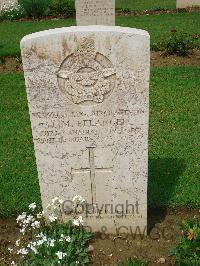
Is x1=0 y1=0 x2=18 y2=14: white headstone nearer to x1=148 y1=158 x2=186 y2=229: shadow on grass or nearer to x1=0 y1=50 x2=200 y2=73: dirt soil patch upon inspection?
x1=0 y1=50 x2=200 y2=73: dirt soil patch

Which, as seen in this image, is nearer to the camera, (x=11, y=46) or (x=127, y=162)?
(x=127, y=162)

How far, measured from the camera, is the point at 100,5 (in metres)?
10.6

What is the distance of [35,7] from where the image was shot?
632 inches

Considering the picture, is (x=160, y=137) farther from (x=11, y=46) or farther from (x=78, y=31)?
(x=11, y=46)

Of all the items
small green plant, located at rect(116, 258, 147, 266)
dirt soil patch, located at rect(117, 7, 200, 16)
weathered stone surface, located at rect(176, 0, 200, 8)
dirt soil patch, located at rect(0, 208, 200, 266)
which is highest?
weathered stone surface, located at rect(176, 0, 200, 8)

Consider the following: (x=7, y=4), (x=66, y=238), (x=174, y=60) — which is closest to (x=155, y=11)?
(x=7, y=4)

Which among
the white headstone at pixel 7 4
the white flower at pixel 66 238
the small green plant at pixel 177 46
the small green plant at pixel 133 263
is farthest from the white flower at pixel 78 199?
the white headstone at pixel 7 4

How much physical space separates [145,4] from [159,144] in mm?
12839

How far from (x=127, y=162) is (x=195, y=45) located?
7.41 metres

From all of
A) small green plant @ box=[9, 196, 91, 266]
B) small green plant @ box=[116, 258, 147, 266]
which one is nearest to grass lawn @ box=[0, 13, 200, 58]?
small green plant @ box=[9, 196, 91, 266]

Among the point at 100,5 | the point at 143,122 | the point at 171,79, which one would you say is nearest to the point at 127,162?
the point at 143,122

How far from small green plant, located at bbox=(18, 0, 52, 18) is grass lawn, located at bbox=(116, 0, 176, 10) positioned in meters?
3.16

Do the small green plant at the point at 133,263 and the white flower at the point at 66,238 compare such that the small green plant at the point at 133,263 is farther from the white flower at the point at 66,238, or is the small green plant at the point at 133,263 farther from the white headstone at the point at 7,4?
the white headstone at the point at 7,4

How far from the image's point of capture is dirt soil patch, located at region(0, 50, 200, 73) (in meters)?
9.78
